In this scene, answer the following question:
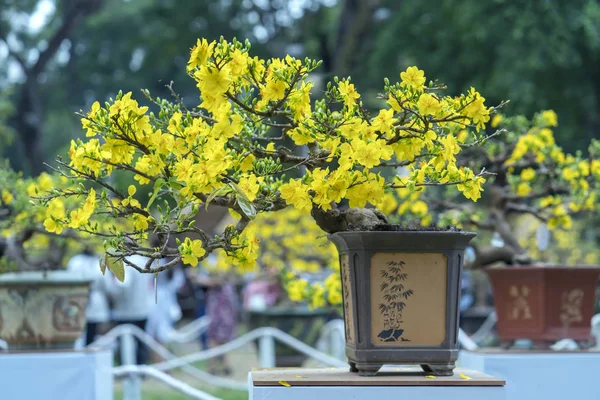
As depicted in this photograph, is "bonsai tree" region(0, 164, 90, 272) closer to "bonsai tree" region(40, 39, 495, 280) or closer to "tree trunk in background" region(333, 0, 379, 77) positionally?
"bonsai tree" region(40, 39, 495, 280)

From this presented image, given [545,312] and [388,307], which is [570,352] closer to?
[545,312]

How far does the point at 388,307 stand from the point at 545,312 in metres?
2.02

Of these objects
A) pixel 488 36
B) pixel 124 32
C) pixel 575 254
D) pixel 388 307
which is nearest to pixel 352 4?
pixel 488 36

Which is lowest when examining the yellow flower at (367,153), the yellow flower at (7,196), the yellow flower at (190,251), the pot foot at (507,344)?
the pot foot at (507,344)

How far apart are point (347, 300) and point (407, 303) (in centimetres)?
24

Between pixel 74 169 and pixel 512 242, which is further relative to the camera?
pixel 512 242

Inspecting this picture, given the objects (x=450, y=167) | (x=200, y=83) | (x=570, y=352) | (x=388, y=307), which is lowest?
(x=570, y=352)

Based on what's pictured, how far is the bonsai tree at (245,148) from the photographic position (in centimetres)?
267

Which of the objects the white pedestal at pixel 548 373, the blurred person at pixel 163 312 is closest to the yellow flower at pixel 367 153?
the white pedestal at pixel 548 373

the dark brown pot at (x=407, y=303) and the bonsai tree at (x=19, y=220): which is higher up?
the bonsai tree at (x=19, y=220)

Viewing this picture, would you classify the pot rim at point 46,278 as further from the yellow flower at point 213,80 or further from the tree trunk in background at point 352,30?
the tree trunk in background at point 352,30

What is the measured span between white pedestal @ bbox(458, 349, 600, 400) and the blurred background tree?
8.05 feet

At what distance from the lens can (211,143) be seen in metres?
2.67

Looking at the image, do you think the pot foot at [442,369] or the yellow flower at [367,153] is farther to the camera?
the pot foot at [442,369]
